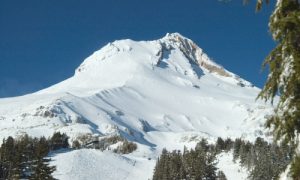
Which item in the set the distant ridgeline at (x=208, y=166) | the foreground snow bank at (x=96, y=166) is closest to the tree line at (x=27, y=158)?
the foreground snow bank at (x=96, y=166)

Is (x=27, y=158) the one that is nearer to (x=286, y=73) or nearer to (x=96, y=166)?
(x=96, y=166)

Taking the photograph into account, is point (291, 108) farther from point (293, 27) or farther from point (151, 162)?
point (151, 162)

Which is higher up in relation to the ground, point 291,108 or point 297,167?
point 291,108

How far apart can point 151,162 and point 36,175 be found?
131927 millimetres

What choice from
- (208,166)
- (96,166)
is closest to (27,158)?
(208,166)

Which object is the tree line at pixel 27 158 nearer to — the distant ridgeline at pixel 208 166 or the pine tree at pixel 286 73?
the distant ridgeline at pixel 208 166

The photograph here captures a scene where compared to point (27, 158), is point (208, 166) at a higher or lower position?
higher

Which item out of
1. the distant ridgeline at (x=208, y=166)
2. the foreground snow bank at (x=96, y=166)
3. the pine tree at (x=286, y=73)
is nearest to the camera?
the pine tree at (x=286, y=73)

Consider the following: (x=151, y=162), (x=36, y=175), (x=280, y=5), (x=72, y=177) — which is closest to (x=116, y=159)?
(x=151, y=162)

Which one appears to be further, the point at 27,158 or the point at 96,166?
the point at 96,166

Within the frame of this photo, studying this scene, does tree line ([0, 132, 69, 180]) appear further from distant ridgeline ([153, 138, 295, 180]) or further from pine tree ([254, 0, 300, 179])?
pine tree ([254, 0, 300, 179])

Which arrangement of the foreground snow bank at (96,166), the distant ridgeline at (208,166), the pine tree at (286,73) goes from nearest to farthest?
the pine tree at (286,73)
the distant ridgeline at (208,166)
the foreground snow bank at (96,166)

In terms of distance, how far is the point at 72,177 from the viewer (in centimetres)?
14075

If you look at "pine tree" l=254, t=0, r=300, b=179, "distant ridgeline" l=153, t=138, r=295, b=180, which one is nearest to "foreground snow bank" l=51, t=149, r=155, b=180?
"distant ridgeline" l=153, t=138, r=295, b=180
